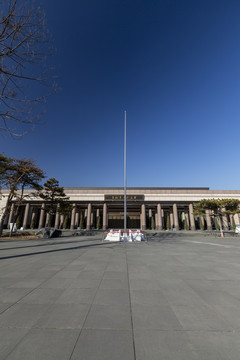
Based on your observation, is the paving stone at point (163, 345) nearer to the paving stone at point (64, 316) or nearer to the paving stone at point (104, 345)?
the paving stone at point (104, 345)

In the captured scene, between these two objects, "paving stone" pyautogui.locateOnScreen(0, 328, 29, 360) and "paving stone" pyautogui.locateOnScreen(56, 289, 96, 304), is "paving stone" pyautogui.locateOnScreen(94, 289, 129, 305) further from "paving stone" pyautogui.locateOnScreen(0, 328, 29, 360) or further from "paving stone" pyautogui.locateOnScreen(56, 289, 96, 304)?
"paving stone" pyautogui.locateOnScreen(0, 328, 29, 360)

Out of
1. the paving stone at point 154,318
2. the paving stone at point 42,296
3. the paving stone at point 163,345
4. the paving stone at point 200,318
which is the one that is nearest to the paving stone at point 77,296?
the paving stone at point 42,296

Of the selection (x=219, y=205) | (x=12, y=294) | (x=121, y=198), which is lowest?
(x=12, y=294)

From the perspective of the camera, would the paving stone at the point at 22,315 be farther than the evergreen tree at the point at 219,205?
No

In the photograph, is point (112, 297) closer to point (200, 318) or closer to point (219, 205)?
point (200, 318)

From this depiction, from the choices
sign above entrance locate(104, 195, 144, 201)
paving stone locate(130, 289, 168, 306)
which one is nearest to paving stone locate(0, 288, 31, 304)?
paving stone locate(130, 289, 168, 306)

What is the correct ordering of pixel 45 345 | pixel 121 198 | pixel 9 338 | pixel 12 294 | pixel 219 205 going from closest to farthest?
pixel 45 345
pixel 9 338
pixel 12 294
pixel 219 205
pixel 121 198

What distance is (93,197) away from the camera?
4084 centimetres

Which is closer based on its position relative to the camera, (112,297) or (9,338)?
(9,338)

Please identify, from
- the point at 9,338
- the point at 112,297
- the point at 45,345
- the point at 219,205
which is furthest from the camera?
the point at 219,205

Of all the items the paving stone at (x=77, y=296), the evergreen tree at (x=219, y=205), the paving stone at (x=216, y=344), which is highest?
the evergreen tree at (x=219, y=205)

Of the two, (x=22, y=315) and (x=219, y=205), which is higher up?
(x=219, y=205)

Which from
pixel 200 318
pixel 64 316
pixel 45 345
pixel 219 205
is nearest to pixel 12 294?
pixel 64 316

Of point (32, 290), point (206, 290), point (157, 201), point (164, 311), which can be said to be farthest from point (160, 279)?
point (157, 201)
